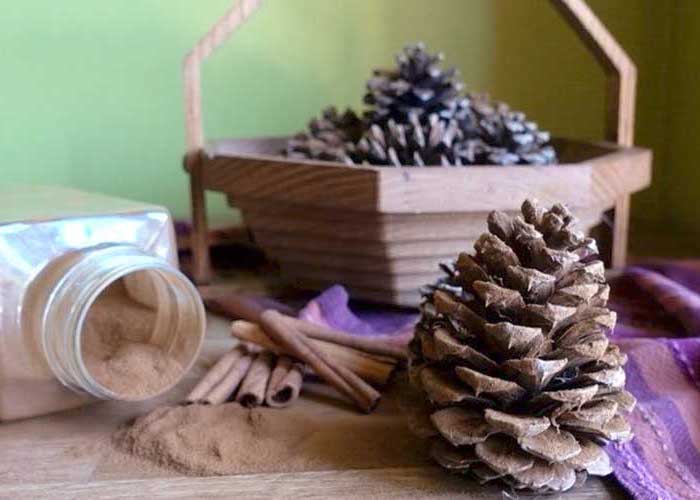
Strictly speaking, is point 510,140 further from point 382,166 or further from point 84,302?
point 84,302

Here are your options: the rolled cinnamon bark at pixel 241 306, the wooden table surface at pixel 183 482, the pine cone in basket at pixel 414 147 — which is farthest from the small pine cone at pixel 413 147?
the wooden table surface at pixel 183 482

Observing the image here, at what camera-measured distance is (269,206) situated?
1.80 ft

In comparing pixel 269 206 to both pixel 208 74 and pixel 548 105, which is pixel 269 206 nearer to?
pixel 208 74

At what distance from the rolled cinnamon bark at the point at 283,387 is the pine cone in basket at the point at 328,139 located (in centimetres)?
17

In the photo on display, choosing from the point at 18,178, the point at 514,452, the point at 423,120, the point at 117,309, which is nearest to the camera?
the point at 514,452

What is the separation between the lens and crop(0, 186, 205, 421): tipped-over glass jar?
38 cm

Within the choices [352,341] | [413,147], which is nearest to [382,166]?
A: [413,147]

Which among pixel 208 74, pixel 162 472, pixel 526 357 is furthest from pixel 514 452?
pixel 208 74

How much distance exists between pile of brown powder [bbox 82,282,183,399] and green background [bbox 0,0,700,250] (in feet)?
1.06

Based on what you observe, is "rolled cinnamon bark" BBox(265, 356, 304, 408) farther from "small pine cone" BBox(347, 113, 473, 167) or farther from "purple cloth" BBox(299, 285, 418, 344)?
"small pine cone" BBox(347, 113, 473, 167)

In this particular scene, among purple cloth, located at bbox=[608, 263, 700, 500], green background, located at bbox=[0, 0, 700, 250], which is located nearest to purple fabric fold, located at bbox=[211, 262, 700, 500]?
purple cloth, located at bbox=[608, 263, 700, 500]

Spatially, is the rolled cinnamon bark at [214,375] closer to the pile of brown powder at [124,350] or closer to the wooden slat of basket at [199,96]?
the pile of brown powder at [124,350]

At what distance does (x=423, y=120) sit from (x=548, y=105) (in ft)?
0.92

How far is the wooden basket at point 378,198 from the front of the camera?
0.49m
